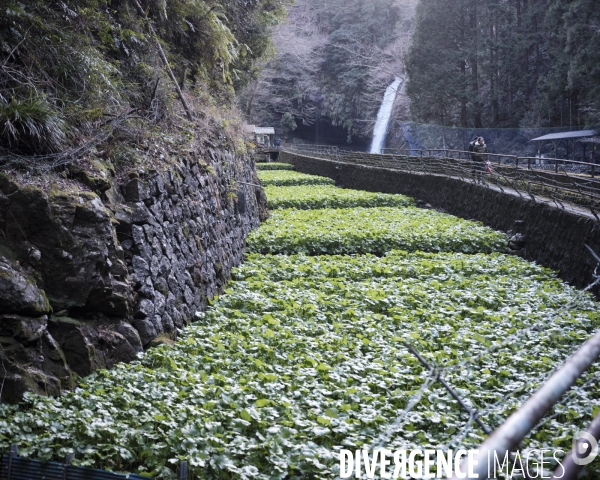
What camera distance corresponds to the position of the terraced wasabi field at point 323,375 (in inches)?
173

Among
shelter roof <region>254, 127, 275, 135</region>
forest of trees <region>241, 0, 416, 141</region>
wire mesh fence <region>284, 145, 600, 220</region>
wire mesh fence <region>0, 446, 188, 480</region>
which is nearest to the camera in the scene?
wire mesh fence <region>0, 446, 188, 480</region>

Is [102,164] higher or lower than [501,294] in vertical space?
higher

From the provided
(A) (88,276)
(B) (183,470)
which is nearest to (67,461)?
(B) (183,470)

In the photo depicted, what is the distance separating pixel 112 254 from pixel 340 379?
2618 mm

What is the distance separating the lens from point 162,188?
781 cm

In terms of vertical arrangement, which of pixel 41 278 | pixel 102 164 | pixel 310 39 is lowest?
pixel 41 278

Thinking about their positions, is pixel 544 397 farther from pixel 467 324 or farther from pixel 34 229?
pixel 467 324

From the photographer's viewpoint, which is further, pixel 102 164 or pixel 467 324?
pixel 467 324

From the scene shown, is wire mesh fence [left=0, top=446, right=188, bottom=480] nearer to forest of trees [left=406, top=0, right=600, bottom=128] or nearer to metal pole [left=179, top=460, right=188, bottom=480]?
metal pole [left=179, top=460, right=188, bottom=480]

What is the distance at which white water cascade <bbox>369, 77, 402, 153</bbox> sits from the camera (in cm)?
→ 4879

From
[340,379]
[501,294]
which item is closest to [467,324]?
[501,294]

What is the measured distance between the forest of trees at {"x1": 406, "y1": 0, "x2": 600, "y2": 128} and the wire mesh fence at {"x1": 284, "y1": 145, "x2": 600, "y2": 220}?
3.80m

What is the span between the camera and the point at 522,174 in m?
16.0

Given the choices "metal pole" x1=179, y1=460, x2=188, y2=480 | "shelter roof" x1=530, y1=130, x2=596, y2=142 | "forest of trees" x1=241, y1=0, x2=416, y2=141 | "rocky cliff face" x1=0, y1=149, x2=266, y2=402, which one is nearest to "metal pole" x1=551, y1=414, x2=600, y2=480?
"metal pole" x1=179, y1=460, x2=188, y2=480
